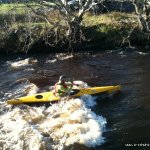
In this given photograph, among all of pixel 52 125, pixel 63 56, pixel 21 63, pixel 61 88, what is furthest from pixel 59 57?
pixel 52 125

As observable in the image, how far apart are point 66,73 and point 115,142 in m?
7.74

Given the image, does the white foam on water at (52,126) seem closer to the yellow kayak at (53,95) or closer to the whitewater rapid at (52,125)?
the whitewater rapid at (52,125)

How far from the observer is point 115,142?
490 inches

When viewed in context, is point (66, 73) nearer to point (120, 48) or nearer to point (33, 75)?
point (33, 75)

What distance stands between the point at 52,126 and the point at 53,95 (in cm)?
→ 251

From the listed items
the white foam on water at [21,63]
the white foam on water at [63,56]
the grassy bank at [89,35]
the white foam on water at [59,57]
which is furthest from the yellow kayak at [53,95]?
the grassy bank at [89,35]

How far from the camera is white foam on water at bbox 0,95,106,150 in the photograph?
12602 millimetres

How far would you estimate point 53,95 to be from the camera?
52.5 feet

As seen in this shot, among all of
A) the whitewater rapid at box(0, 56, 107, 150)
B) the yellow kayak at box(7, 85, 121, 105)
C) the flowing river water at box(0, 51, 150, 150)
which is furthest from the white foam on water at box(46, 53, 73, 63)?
the yellow kayak at box(7, 85, 121, 105)

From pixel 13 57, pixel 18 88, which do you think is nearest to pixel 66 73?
pixel 18 88

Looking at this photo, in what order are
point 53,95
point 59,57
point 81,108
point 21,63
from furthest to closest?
point 59,57 → point 21,63 → point 53,95 → point 81,108

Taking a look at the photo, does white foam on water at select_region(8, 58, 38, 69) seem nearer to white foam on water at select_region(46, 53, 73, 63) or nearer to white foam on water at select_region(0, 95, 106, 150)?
white foam on water at select_region(46, 53, 73, 63)

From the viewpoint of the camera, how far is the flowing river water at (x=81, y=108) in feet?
41.5

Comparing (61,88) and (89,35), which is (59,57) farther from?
(61,88)
